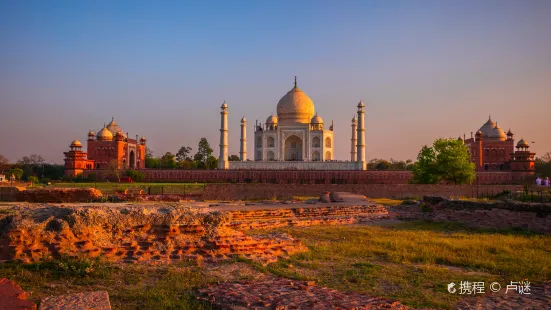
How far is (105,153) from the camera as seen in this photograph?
4328 cm

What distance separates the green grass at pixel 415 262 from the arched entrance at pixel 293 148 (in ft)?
111

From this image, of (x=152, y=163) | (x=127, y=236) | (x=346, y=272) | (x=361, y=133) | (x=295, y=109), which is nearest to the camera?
(x=346, y=272)

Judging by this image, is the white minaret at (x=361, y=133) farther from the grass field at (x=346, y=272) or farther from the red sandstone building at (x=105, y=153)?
the grass field at (x=346, y=272)

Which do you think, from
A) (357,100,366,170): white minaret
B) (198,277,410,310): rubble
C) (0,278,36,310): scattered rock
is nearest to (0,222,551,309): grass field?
(198,277,410,310): rubble

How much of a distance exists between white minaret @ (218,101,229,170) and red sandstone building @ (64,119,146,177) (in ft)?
28.6

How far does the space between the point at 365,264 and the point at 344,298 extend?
1.92 meters

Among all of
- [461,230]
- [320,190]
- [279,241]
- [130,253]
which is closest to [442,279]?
[279,241]

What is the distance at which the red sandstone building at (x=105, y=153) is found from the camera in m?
38.6

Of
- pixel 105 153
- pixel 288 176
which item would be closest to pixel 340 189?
pixel 288 176

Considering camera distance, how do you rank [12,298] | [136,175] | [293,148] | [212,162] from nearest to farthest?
[12,298] → [136,175] → [293,148] → [212,162]

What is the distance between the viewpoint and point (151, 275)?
5102 mm

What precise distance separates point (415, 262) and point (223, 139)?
33175mm

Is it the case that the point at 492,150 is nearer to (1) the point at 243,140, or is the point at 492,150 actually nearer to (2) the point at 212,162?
(1) the point at 243,140

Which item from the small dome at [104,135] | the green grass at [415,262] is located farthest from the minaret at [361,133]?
the green grass at [415,262]
